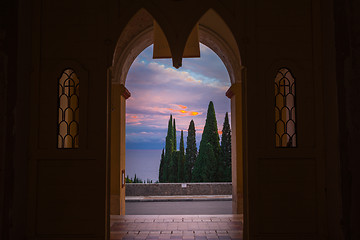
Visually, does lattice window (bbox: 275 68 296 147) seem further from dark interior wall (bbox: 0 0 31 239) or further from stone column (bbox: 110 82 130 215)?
stone column (bbox: 110 82 130 215)

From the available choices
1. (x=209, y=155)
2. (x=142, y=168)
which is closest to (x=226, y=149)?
(x=209, y=155)

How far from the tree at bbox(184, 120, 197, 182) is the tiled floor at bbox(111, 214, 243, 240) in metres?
17.3

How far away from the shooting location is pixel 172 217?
631 cm

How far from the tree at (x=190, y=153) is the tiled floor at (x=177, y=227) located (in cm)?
1729

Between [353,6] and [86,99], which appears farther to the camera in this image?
[86,99]

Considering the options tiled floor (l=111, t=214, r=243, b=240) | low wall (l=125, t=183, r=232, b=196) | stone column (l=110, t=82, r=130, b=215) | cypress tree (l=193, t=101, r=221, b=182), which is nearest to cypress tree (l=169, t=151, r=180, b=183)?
cypress tree (l=193, t=101, r=221, b=182)

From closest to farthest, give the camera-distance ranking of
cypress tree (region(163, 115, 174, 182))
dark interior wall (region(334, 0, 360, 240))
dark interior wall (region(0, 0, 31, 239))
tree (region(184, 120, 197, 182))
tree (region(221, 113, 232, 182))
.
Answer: dark interior wall (region(334, 0, 360, 240)) < dark interior wall (region(0, 0, 31, 239)) < tree (region(221, 113, 232, 182)) < tree (region(184, 120, 197, 182)) < cypress tree (region(163, 115, 174, 182))

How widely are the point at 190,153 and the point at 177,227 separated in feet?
61.0

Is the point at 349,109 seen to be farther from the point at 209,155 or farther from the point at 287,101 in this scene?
the point at 209,155

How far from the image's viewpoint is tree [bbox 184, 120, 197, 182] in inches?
929

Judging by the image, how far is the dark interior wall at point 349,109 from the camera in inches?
155

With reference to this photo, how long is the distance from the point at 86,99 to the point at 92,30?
1109 millimetres

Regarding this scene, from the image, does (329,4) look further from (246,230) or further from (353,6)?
(246,230)

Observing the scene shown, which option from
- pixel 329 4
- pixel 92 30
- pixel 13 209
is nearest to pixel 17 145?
pixel 13 209
